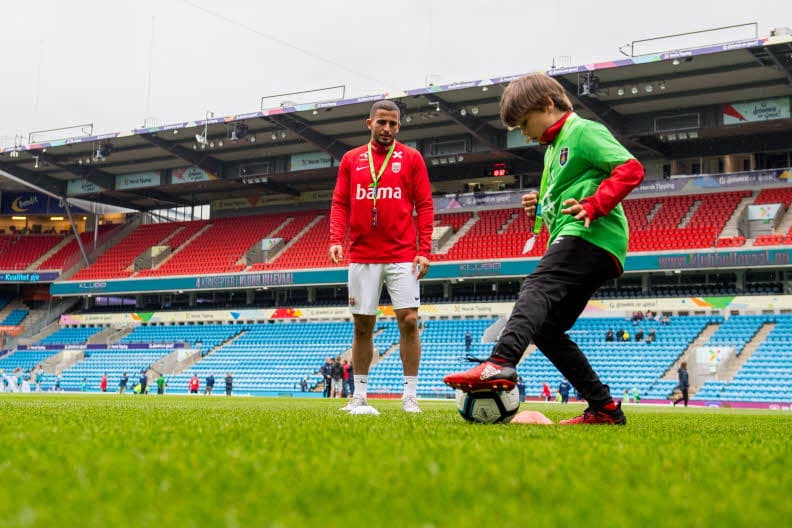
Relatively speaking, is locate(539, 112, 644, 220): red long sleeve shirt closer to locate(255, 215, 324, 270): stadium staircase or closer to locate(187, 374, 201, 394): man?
locate(187, 374, 201, 394): man

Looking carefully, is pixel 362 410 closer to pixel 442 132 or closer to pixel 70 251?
pixel 442 132

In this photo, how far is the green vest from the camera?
162 inches

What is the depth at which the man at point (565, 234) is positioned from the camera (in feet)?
12.6

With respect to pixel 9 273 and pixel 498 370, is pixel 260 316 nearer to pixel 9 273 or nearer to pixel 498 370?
pixel 9 273

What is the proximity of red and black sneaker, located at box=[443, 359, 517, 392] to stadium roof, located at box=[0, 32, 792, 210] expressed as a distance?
2351 cm

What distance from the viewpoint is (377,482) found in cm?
176

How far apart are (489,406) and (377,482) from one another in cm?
236

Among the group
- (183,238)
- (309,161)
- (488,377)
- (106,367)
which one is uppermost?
(309,161)

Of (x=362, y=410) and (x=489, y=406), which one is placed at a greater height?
(x=489, y=406)

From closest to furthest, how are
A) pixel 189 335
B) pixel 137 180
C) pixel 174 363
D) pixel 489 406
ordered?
1. pixel 489 406
2. pixel 174 363
3. pixel 189 335
4. pixel 137 180

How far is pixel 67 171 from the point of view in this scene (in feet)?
133

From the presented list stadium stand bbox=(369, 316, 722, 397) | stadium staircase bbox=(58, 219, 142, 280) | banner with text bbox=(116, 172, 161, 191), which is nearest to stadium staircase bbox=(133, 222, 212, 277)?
banner with text bbox=(116, 172, 161, 191)

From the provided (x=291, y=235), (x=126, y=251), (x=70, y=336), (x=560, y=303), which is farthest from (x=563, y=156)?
(x=126, y=251)

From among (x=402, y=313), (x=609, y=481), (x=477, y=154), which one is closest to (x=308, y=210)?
(x=477, y=154)
